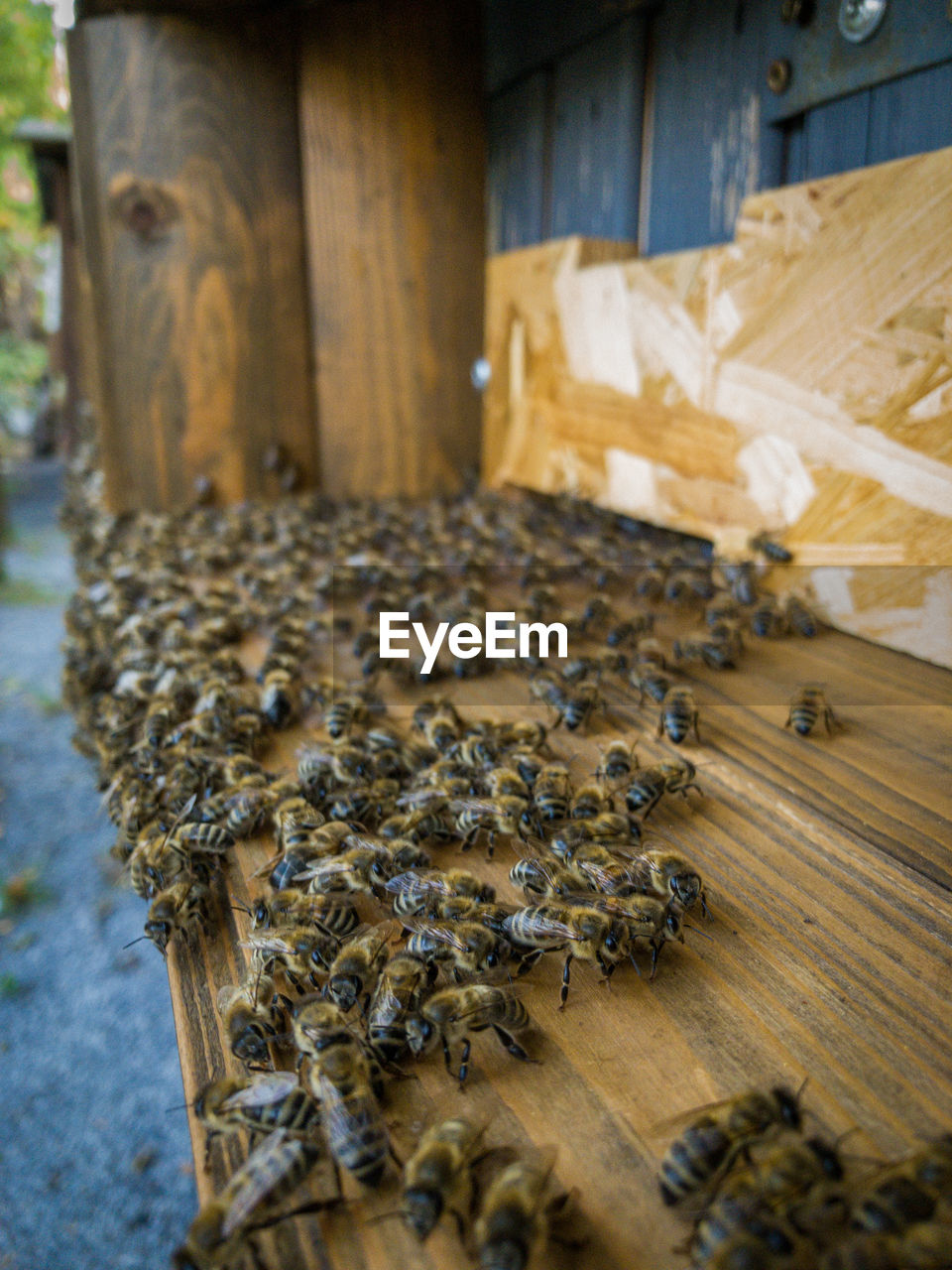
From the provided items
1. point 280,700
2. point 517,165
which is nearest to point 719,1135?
point 280,700

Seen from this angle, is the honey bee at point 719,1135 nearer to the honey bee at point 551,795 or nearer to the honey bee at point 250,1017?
the honey bee at point 250,1017

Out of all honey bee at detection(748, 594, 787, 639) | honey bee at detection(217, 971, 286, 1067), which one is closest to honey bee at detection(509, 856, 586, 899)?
honey bee at detection(217, 971, 286, 1067)

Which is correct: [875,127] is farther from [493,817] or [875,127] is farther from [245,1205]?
[245,1205]

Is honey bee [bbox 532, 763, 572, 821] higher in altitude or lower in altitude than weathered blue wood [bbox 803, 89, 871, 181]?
lower

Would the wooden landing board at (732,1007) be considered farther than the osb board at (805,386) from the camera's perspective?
No

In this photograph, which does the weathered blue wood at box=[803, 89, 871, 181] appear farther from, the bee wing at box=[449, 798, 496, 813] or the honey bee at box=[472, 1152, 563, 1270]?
the honey bee at box=[472, 1152, 563, 1270]

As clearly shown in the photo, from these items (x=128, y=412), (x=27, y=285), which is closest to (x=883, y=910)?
(x=128, y=412)

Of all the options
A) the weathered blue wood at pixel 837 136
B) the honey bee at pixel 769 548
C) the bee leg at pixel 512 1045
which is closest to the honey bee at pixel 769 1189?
the bee leg at pixel 512 1045
